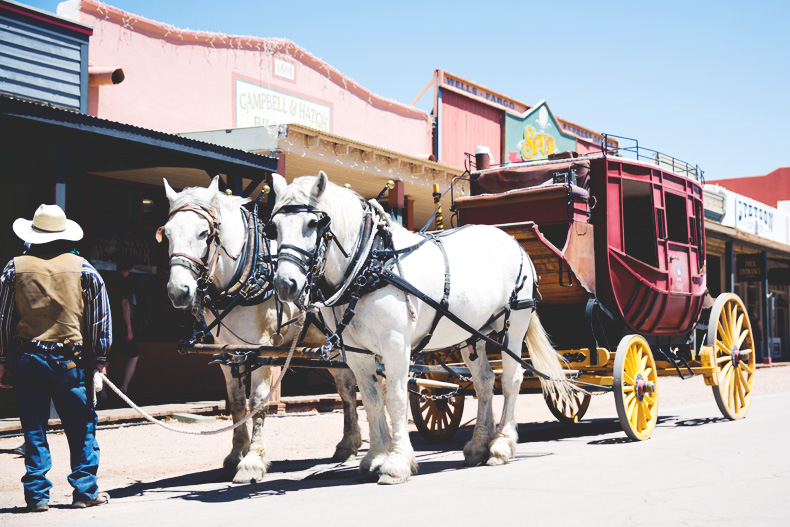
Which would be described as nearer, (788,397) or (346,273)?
(346,273)

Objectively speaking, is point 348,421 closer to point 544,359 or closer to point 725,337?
point 544,359

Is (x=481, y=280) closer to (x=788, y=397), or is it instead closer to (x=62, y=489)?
(x=62, y=489)

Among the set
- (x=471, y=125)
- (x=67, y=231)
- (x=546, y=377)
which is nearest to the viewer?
(x=67, y=231)

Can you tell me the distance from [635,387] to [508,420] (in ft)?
5.76

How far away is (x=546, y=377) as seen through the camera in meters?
8.23

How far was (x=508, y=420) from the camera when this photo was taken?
25.5ft

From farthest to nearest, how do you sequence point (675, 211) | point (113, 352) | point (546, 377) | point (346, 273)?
point (113, 352) < point (675, 211) < point (546, 377) < point (346, 273)

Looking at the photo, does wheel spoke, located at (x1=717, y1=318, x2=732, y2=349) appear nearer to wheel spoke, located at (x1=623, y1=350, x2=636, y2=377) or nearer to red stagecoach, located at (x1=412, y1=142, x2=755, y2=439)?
red stagecoach, located at (x1=412, y1=142, x2=755, y2=439)

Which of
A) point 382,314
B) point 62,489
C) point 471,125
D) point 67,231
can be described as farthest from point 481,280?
point 471,125

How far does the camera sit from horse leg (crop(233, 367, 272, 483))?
6914 mm

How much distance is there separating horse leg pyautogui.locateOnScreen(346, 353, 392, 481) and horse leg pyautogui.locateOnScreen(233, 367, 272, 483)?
853 millimetres

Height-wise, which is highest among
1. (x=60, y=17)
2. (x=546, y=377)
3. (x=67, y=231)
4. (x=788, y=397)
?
(x=60, y=17)

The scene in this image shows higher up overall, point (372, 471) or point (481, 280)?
point (481, 280)

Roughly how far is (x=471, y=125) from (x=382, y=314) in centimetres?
1475
